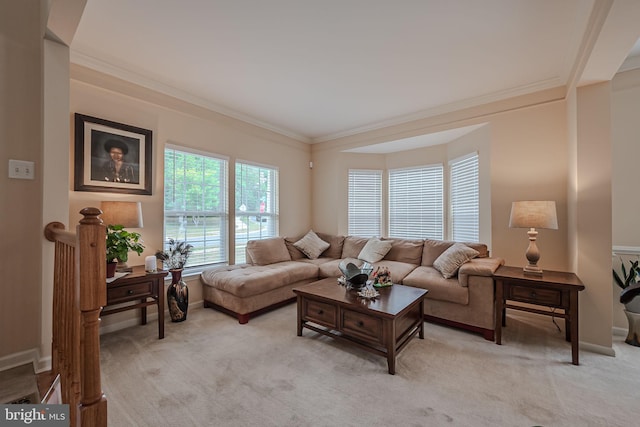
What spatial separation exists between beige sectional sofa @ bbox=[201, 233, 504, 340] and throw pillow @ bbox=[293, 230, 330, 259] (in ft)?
0.08

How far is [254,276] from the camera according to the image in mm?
3219

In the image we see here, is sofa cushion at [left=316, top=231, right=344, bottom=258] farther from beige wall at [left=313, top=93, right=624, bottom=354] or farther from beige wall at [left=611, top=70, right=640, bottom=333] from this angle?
beige wall at [left=611, top=70, right=640, bottom=333]

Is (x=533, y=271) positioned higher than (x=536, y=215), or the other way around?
(x=536, y=215)

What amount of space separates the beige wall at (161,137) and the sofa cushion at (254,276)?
1.17ft

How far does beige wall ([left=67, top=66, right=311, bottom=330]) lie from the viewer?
268 centimetres

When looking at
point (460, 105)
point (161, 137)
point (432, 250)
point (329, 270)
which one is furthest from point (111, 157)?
point (460, 105)

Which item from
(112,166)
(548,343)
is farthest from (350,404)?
(112,166)

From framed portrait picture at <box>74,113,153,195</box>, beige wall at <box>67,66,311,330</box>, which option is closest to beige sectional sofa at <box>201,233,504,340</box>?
beige wall at <box>67,66,311,330</box>

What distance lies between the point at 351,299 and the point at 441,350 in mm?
972

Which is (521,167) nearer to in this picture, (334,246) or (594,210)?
(594,210)

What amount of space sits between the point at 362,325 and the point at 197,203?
8.80 feet

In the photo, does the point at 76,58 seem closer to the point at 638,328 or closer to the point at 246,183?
the point at 246,183

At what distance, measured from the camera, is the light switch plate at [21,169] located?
6.52ft

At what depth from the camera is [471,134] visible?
152 inches
